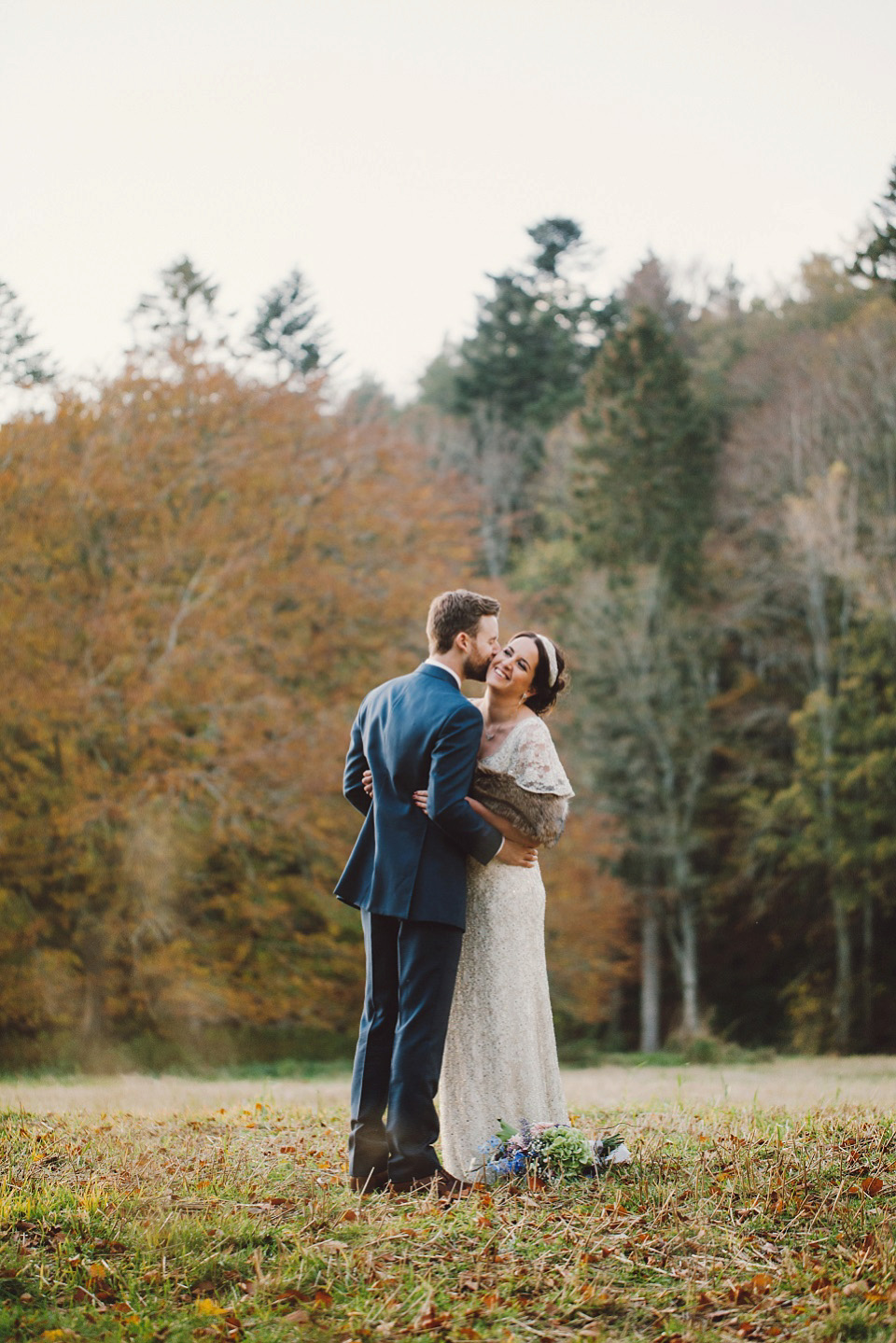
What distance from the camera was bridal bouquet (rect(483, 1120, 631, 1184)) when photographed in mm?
4484

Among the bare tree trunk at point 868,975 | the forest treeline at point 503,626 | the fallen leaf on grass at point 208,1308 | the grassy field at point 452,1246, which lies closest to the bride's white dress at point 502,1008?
the grassy field at point 452,1246

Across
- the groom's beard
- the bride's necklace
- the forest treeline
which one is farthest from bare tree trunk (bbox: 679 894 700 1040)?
the groom's beard

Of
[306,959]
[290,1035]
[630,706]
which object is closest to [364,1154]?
[306,959]

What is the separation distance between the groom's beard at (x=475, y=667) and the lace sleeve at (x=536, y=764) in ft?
0.89

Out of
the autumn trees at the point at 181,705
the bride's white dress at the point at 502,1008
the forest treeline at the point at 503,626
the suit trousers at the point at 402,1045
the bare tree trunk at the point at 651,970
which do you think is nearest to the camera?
the suit trousers at the point at 402,1045

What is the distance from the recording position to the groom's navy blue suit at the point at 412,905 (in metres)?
4.59

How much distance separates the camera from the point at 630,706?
28.7m

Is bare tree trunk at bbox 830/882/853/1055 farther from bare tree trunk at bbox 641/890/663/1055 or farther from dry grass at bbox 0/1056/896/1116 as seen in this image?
A: dry grass at bbox 0/1056/896/1116

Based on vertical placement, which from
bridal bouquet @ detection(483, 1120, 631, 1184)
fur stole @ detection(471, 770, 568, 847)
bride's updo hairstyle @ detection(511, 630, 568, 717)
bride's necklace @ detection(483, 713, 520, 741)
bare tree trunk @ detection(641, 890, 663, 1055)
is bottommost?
bare tree trunk @ detection(641, 890, 663, 1055)

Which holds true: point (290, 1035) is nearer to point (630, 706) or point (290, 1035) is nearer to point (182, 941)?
point (182, 941)

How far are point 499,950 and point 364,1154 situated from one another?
2.87ft

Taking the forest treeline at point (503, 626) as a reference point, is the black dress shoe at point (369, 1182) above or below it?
below

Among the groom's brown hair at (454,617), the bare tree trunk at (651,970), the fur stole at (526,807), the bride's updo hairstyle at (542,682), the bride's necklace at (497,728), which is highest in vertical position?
the groom's brown hair at (454,617)

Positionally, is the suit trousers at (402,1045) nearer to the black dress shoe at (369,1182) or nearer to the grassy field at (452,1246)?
the black dress shoe at (369,1182)
